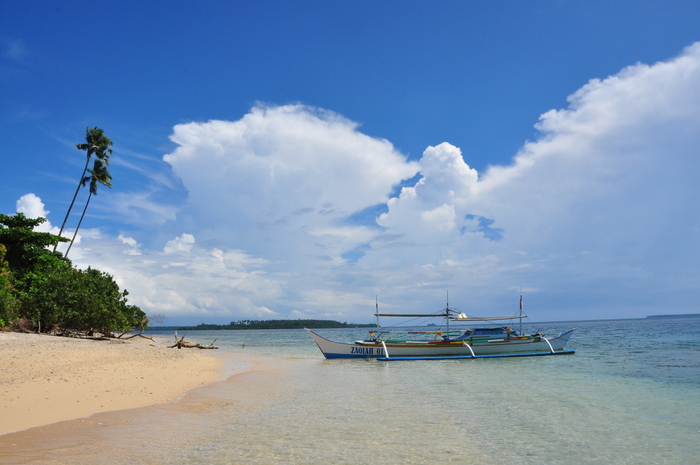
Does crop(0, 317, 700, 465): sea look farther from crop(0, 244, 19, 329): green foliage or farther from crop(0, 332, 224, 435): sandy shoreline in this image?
crop(0, 244, 19, 329): green foliage

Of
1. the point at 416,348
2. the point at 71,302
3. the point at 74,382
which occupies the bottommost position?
the point at 416,348

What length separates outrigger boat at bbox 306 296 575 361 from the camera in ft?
97.8

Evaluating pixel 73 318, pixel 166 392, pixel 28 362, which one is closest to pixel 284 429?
pixel 166 392

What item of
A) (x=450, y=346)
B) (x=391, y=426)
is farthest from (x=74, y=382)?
(x=450, y=346)

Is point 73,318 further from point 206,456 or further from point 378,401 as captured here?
point 206,456

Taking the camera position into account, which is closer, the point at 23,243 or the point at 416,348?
the point at 416,348

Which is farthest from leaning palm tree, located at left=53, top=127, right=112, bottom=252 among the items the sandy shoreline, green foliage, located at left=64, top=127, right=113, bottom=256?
the sandy shoreline

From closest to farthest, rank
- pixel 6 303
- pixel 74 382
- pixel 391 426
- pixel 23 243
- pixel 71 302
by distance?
pixel 391 426
pixel 74 382
pixel 6 303
pixel 71 302
pixel 23 243

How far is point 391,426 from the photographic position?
32.9 ft

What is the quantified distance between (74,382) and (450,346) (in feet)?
78.4

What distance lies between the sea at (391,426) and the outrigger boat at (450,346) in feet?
37.9

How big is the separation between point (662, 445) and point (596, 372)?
15208mm

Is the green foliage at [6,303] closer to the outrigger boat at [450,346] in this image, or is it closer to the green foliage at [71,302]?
the green foliage at [71,302]

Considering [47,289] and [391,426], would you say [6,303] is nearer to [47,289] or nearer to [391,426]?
[47,289]
